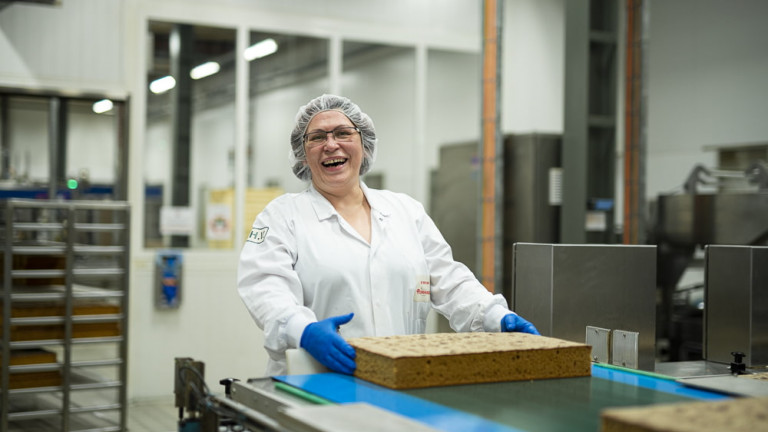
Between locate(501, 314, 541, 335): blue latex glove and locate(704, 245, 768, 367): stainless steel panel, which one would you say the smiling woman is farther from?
locate(704, 245, 768, 367): stainless steel panel

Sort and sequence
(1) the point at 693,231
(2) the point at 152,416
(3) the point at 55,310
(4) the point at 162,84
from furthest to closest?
1. (1) the point at 693,231
2. (4) the point at 162,84
3. (2) the point at 152,416
4. (3) the point at 55,310

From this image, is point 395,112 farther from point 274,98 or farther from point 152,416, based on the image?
point 152,416

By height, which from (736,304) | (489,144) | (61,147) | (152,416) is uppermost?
(489,144)

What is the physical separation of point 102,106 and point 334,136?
3.34 meters

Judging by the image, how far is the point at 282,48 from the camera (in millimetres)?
5695

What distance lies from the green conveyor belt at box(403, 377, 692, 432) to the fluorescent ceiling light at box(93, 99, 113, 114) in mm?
4200

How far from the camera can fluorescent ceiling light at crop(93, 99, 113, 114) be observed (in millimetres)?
5195

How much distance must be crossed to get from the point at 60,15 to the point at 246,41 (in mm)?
1191

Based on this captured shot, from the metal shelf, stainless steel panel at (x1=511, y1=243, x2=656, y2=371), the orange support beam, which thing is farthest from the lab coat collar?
the orange support beam

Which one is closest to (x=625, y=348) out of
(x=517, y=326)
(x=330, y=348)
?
(x=517, y=326)

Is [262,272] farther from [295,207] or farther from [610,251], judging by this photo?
[610,251]

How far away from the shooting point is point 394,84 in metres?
6.05

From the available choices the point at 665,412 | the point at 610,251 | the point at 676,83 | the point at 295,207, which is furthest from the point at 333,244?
the point at 676,83

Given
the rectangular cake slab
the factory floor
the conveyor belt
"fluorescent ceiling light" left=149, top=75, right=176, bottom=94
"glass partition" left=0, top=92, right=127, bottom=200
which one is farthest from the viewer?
"fluorescent ceiling light" left=149, top=75, right=176, bottom=94
